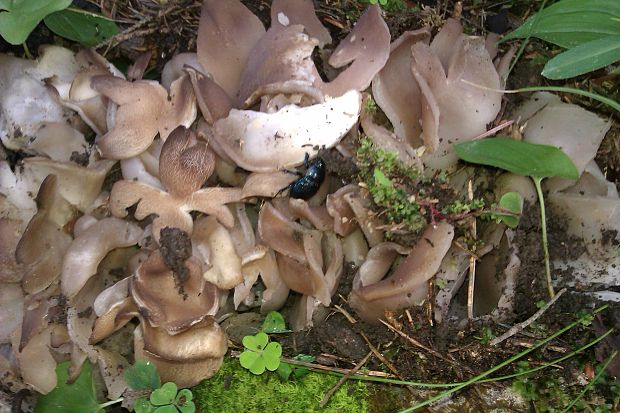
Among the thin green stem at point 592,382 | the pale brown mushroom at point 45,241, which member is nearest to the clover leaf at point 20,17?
the pale brown mushroom at point 45,241

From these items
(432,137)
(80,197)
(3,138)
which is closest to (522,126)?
(432,137)

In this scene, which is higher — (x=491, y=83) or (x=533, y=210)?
(x=491, y=83)

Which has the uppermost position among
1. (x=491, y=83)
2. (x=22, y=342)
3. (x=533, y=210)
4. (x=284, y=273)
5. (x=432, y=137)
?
(x=491, y=83)

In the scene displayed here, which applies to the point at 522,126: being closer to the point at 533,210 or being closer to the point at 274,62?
the point at 533,210

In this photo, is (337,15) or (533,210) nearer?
(533,210)

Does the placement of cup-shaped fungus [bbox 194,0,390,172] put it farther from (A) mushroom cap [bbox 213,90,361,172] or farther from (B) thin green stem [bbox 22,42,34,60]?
(B) thin green stem [bbox 22,42,34,60]

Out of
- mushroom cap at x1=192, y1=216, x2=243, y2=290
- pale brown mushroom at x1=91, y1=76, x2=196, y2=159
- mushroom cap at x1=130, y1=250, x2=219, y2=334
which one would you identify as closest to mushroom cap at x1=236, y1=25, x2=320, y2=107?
pale brown mushroom at x1=91, y1=76, x2=196, y2=159
